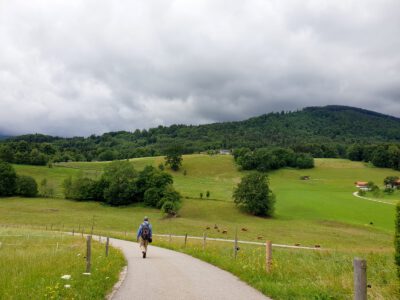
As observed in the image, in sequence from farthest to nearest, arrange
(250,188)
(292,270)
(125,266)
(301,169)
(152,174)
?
(301,169), (152,174), (250,188), (125,266), (292,270)

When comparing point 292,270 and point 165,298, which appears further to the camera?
point 292,270

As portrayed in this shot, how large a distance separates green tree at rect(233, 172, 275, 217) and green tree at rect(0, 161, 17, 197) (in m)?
58.4

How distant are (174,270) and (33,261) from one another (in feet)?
18.8

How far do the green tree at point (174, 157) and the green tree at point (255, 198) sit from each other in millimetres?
57282

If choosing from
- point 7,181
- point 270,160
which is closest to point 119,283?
point 7,181

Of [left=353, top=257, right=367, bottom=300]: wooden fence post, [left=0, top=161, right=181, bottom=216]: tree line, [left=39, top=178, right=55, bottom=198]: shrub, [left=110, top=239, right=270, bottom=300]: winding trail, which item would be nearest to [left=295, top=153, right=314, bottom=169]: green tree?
[left=0, top=161, right=181, bottom=216]: tree line

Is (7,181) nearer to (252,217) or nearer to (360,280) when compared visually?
(252,217)

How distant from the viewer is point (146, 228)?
21703mm

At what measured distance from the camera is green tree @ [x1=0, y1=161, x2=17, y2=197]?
98.2 metres

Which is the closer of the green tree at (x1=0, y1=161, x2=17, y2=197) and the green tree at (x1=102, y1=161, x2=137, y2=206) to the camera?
the green tree at (x1=102, y1=161, x2=137, y2=206)

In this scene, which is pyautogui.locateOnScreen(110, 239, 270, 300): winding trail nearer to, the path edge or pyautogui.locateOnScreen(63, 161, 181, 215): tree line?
the path edge

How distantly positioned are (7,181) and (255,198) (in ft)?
210

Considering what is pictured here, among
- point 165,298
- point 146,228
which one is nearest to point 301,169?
point 146,228

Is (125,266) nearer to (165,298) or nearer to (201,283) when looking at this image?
(201,283)
